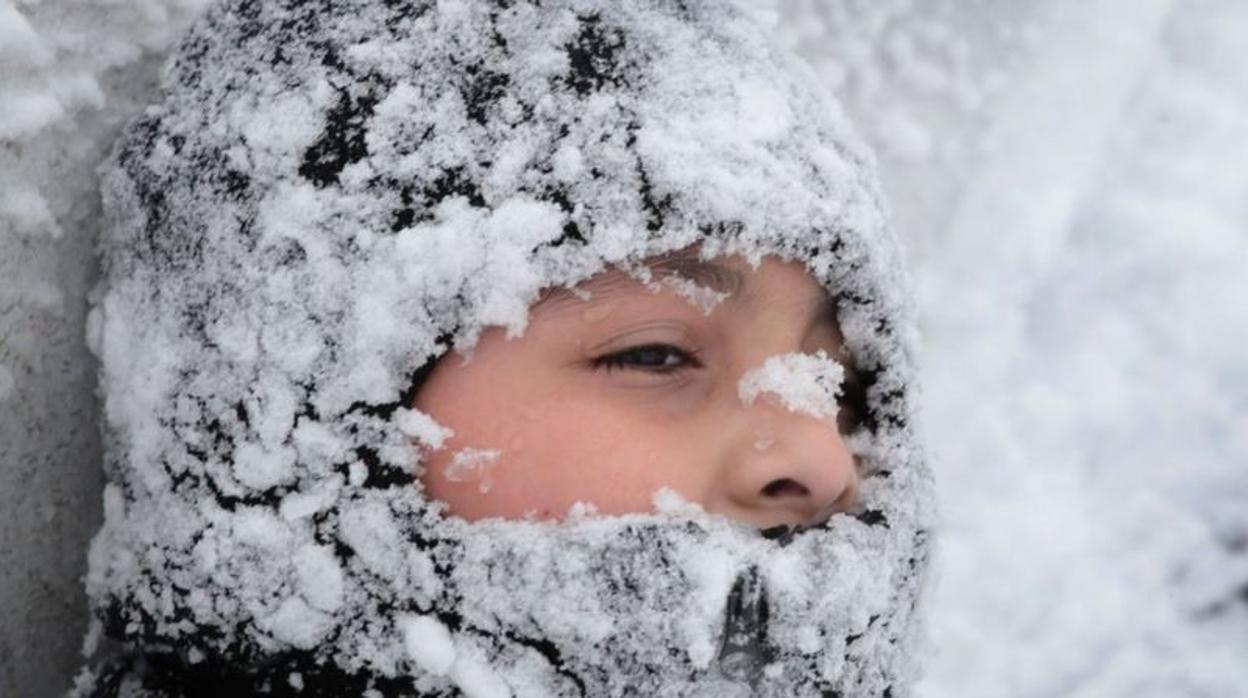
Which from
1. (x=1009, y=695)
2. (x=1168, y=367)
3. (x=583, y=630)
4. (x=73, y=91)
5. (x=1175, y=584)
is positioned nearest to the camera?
(x=583, y=630)

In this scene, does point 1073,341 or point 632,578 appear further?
point 1073,341

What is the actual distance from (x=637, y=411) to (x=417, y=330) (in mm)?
148

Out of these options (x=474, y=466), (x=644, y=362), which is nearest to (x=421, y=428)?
(x=474, y=466)

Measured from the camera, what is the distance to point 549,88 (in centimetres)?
79

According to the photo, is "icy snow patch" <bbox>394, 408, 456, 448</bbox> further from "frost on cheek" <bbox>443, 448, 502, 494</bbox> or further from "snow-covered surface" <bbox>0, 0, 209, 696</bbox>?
"snow-covered surface" <bbox>0, 0, 209, 696</bbox>

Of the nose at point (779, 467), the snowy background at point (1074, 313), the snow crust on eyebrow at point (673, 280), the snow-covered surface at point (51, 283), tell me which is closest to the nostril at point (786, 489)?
the nose at point (779, 467)

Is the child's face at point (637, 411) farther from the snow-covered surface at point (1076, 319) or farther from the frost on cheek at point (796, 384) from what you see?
the snow-covered surface at point (1076, 319)

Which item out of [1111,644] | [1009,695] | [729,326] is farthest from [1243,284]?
[729,326]

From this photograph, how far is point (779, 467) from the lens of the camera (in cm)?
80

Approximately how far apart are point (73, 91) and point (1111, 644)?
124 centimetres

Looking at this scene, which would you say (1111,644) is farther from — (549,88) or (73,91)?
(73,91)

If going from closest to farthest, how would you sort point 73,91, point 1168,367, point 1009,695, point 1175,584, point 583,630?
1. point 583,630
2. point 73,91
3. point 1009,695
4. point 1175,584
5. point 1168,367

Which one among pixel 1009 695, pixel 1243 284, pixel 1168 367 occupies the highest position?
pixel 1243 284

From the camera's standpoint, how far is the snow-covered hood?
0.76m
